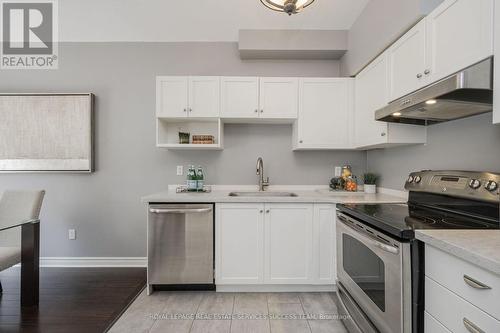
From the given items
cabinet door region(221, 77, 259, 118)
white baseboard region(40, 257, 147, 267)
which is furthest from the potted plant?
white baseboard region(40, 257, 147, 267)

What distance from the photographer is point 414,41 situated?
5.47 ft

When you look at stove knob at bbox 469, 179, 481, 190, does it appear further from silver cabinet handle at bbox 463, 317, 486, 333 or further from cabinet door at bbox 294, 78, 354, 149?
cabinet door at bbox 294, 78, 354, 149

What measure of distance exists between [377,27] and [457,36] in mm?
901

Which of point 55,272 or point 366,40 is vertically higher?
point 366,40

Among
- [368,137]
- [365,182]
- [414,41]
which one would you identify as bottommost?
[365,182]

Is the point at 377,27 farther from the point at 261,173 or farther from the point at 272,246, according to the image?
the point at 272,246

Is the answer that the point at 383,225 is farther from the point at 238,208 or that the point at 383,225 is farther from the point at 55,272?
the point at 55,272

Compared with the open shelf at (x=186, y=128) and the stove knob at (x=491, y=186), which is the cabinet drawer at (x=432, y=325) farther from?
the open shelf at (x=186, y=128)

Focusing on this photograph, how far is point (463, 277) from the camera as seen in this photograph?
0.92m

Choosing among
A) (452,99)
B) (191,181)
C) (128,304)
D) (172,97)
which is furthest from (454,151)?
(128,304)

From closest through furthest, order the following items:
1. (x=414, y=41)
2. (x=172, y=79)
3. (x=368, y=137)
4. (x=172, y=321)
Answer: (x=414, y=41), (x=172, y=321), (x=368, y=137), (x=172, y=79)

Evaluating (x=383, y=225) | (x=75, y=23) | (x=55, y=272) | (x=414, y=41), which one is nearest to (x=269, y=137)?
(x=414, y=41)

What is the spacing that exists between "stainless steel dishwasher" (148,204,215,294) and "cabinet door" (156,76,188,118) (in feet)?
3.24

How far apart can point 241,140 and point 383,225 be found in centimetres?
192
